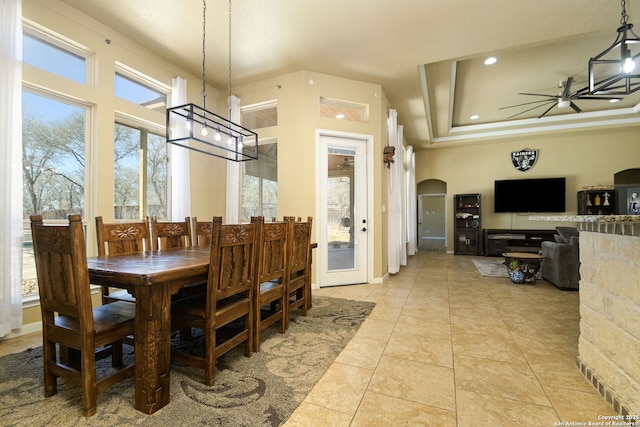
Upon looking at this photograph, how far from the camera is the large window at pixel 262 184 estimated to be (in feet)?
14.5

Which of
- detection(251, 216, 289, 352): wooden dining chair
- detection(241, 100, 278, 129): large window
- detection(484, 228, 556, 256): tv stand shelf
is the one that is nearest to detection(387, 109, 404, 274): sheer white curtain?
detection(241, 100, 278, 129): large window

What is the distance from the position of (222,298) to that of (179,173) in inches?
106

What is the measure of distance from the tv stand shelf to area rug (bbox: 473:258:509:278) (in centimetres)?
47

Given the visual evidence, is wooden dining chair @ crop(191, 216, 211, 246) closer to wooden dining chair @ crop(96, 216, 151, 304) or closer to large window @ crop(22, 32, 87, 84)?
wooden dining chair @ crop(96, 216, 151, 304)

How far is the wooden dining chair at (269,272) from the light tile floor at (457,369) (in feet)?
2.12

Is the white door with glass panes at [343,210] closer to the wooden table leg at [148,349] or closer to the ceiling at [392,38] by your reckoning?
the ceiling at [392,38]

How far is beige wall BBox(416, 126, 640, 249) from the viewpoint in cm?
679

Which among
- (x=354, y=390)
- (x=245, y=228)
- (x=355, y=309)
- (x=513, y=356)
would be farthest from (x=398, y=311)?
(x=245, y=228)

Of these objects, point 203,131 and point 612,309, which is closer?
point 612,309

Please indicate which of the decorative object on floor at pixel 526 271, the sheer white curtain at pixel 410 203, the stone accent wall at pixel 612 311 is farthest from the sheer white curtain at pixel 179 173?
the sheer white curtain at pixel 410 203

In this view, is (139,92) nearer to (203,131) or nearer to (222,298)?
(203,131)

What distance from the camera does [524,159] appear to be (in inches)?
294

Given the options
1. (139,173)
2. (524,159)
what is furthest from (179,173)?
(524,159)

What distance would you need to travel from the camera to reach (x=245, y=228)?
1949 millimetres
